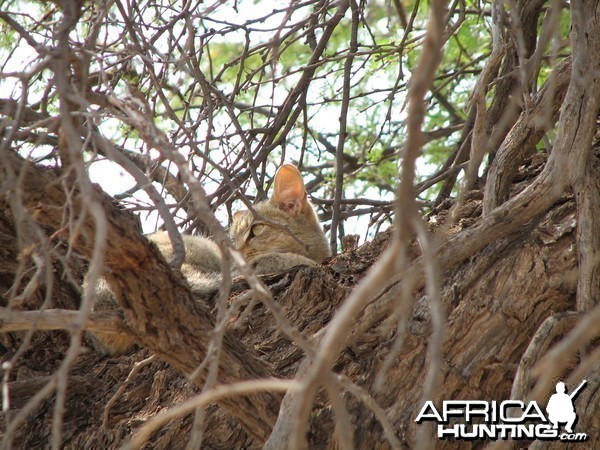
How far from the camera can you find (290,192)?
6090 millimetres

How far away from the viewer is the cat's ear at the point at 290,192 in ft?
19.3

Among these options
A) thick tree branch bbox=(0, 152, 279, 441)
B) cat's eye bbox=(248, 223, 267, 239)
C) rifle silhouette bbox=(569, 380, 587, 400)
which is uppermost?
cat's eye bbox=(248, 223, 267, 239)

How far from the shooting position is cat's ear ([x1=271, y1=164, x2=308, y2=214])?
5885 millimetres

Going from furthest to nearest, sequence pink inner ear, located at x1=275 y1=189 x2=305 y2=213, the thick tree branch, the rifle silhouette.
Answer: pink inner ear, located at x1=275 y1=189 x2=305 y2=213 → the rifle silhouette → the thick tree branch

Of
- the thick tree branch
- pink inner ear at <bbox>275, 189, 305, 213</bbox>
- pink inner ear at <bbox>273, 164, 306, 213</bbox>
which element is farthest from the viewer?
pink inner ear at <bbox>275, 189, 305, 213</bbox>

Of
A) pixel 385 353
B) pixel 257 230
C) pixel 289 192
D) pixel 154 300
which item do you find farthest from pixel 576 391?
pixel 289 192

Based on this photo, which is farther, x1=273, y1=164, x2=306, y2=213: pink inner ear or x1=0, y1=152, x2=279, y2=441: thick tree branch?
x1=273, y1=164, x2=306, y2=213: pink inner ear

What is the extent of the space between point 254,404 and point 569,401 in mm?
1228

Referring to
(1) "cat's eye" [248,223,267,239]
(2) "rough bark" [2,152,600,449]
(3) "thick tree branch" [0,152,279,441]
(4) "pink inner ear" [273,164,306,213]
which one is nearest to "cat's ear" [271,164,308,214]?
(4) "pink inner ear" [273,164,306,213]

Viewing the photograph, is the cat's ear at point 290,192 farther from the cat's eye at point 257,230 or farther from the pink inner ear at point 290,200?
the cat's eye at point 257,230

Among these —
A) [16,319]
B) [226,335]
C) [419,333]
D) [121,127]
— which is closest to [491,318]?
[419,333]

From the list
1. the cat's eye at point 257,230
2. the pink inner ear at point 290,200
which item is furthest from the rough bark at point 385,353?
the pink inner ear at point 290,200

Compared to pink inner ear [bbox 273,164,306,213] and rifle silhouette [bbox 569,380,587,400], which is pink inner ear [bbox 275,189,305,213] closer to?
pink inner ear [bbox 273,164,306,213]

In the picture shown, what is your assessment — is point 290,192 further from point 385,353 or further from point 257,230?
point 385,353
